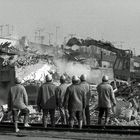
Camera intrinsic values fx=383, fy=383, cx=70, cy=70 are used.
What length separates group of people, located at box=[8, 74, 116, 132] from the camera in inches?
534

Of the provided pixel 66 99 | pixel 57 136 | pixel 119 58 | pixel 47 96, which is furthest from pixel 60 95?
pixel 119 58

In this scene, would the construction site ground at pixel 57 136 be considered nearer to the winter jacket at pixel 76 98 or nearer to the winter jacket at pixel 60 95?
the winter jacket at pixel 76 98

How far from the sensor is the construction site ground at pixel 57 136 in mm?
11288

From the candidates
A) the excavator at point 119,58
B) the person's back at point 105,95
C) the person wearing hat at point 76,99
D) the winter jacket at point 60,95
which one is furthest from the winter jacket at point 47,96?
the excavator at point 119,58

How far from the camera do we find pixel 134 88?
27.5 m

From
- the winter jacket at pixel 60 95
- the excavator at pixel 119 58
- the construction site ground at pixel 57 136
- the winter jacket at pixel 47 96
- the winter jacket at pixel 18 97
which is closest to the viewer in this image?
the construction site ground at pixel 57 136

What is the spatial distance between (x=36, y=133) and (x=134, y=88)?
15645 millimetres

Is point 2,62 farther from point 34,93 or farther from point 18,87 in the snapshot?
point 18,87

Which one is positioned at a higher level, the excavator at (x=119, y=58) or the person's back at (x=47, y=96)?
the excavator at (x=119, y=58)

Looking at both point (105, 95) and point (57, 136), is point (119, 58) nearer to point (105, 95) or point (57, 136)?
point (105, 95)

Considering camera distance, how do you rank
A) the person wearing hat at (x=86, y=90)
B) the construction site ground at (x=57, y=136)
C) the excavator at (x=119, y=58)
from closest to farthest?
the construction site ground at (x=57, y=136) → the person wearing hat at (x=86, y=90) → the excavator at (x=119, y=58)

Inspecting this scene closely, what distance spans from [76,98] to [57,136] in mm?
1942

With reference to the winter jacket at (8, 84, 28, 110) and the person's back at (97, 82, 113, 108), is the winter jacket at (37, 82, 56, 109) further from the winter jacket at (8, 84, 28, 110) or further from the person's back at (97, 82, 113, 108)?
the person's back at (97, 82, 113, 108)

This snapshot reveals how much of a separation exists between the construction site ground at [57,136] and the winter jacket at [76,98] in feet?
3.90
